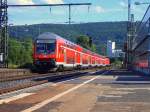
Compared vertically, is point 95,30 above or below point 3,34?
above

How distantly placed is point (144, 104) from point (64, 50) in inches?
1419

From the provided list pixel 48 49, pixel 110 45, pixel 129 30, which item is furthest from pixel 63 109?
pixel 110 45

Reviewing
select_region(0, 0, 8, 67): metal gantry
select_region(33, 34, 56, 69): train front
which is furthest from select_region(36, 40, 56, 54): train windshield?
select_region(0, 0, 8, 67): metal gantry

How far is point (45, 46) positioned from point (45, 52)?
25.7 inches

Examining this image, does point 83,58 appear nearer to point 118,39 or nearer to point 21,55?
point 21,55

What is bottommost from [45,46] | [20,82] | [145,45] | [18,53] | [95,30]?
[20,82]

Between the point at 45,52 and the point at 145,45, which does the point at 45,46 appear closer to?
the point at 45,52

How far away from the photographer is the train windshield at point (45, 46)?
49688mm

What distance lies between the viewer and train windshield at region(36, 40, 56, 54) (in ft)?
163

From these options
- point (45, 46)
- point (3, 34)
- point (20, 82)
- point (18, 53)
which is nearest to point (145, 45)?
point (3, 34)

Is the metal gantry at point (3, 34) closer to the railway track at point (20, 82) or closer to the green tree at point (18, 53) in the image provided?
Result: the railway track at point (20, 82)

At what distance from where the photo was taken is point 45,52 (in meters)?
49.8

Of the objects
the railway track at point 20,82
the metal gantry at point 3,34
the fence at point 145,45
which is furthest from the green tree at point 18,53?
the railway track at point 20,82

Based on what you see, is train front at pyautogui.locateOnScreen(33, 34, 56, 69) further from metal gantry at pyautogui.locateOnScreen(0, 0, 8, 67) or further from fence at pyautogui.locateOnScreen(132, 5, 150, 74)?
fence at pyautogui.locateOnScreen(132, 5, 150, 74)
